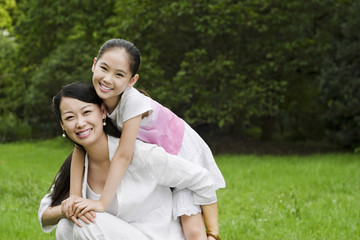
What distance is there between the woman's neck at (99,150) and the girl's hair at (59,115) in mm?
92

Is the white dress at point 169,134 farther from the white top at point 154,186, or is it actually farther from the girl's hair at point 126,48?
the girl's hair at point 126,48

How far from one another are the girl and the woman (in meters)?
0.06

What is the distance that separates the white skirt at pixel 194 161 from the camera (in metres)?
3.02

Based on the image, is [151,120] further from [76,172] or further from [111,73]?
[76,172]

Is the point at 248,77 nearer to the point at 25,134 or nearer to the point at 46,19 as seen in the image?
the point at 46,19

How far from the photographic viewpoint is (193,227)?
300cm

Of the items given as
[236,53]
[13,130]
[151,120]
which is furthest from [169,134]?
[13,130]

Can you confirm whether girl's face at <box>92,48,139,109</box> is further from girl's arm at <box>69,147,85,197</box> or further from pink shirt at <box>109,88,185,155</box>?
girl's arm at <box>69,147,85,197</box>

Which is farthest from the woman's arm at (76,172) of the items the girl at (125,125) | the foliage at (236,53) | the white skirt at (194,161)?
the foliage at (236,53)

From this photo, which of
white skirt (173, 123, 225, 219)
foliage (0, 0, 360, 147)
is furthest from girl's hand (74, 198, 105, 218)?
foliage (0, 0, 360, 147)

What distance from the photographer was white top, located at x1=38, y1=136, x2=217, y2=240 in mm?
2924

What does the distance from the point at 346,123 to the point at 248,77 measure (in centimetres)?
312

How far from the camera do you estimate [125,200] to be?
290 centimetres

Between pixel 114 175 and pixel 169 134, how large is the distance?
584 mm
